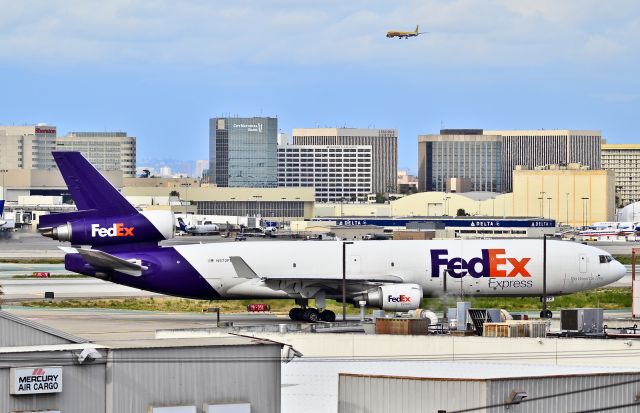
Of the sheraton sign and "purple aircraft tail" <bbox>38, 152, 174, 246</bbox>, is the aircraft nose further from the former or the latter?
the sheraton sign

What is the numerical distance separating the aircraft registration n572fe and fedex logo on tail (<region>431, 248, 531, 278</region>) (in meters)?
0.06

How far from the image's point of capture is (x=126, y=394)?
127 feet

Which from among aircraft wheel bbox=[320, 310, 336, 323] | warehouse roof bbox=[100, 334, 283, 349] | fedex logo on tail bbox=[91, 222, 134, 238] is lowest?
aircraft wheel bbox=[320, 310, 336, 323]

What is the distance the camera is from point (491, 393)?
125 feet

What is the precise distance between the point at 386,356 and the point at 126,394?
1397cm

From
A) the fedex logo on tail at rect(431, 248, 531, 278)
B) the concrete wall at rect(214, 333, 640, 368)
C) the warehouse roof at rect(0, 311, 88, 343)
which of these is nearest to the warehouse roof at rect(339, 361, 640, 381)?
the concrete wall at rect(214, 333, 640, 368)

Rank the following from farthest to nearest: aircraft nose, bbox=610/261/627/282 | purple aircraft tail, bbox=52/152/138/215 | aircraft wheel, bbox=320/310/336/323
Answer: aircraft nose, bbox=610/261/627/282 → purple aircraft tail, bbox=52/152/138/215 → aircraft wheel, bbox=320/310/336/323

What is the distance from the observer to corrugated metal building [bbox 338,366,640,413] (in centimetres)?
3847

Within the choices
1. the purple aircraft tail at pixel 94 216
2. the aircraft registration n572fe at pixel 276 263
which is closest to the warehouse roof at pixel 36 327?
the aircraft registration n572fe at pixel 276 263

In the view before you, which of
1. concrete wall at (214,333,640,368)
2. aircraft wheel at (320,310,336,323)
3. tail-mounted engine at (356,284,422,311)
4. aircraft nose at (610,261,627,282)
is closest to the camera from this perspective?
concrete wall at (214,333,640,368)

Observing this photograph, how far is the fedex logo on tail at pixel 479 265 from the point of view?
8112 cm

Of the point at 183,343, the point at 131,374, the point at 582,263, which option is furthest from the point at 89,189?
the point at 131,374

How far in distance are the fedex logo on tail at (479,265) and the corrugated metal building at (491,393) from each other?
39529 millimetres

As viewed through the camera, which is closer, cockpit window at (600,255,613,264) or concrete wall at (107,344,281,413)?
concrete wall at (107,344,281,413)
